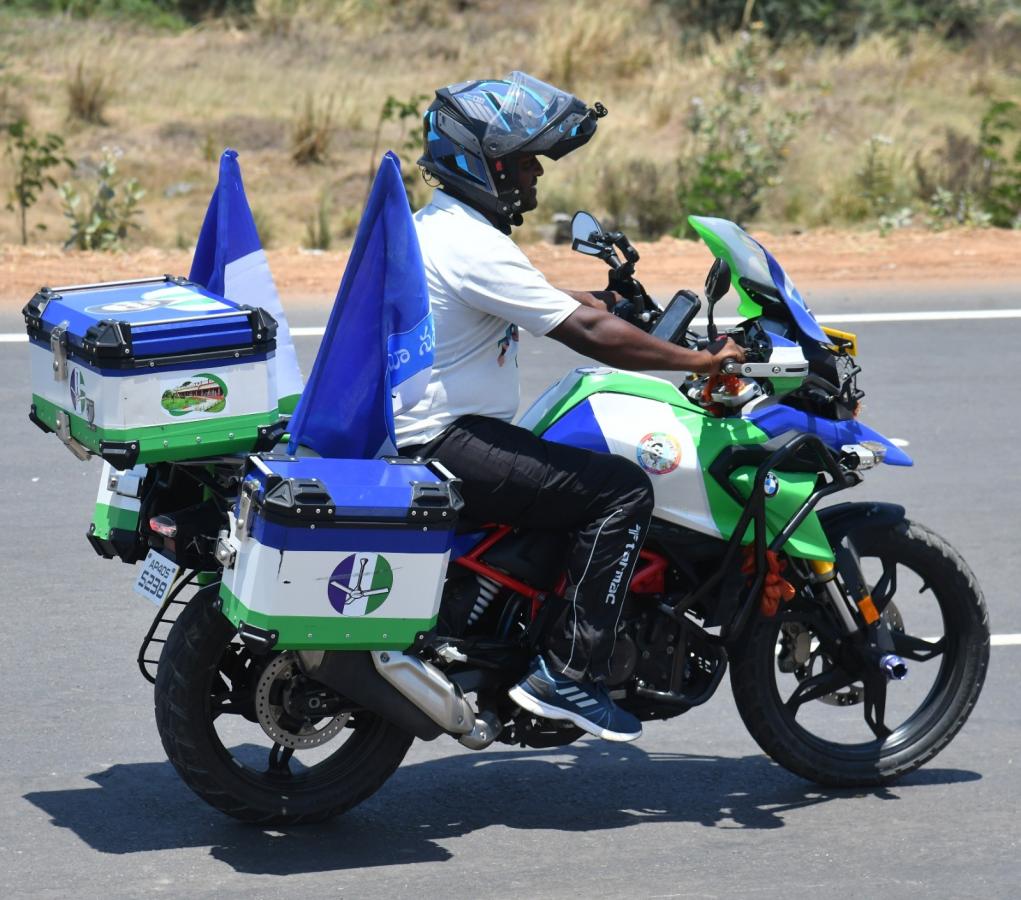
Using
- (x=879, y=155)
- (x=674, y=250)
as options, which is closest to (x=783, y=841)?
(x=674, y=250)

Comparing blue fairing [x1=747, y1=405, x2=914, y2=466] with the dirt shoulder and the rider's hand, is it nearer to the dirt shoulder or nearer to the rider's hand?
the rider's hand

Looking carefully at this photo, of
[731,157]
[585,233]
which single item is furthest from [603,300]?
[731,157]

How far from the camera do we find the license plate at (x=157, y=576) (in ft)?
14.9

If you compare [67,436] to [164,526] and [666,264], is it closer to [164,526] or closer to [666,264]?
[164,526]

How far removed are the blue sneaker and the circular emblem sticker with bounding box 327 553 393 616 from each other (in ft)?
1.88

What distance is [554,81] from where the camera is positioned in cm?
2331

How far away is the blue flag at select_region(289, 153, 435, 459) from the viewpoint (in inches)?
165

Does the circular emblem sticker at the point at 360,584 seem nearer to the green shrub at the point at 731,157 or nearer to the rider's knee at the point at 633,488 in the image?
the rider's knee at the point at 633,488

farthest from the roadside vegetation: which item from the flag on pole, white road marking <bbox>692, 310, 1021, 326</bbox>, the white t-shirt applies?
the white t-shirt

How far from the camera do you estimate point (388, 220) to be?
4188 millimetres

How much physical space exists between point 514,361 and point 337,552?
80cm

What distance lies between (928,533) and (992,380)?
5.03 meters

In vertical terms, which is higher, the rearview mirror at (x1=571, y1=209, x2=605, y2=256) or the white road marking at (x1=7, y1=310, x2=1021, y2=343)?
the rearview mirror at (x1=571, y1=209, x2=605, y2=256)

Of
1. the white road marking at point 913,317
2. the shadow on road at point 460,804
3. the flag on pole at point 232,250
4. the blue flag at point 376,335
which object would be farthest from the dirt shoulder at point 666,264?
the blue flag at point 376,335
